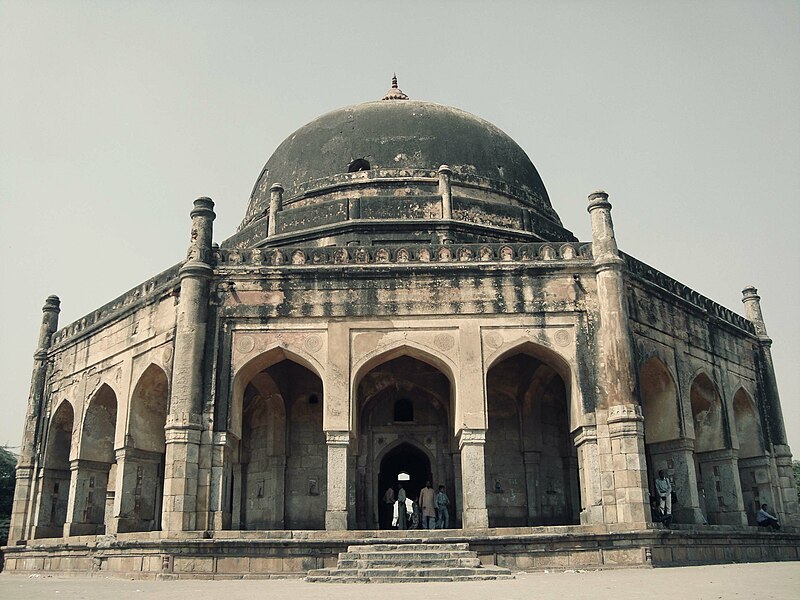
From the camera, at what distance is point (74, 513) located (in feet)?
52.0

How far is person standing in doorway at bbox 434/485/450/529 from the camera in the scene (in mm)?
13711

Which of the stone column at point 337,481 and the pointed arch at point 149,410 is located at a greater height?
the pointed arch at point 149,410

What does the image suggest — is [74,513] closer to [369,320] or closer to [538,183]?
[369,320]

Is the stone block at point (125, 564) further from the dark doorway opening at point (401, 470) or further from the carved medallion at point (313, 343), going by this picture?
the dark doorway opening at point (401, 470)

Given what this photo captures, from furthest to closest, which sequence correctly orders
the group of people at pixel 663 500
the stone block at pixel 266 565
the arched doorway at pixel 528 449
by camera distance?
the arched doorway at pixel 528 449, the group of people at pixel 663 500, the stone block at pixel 266 565

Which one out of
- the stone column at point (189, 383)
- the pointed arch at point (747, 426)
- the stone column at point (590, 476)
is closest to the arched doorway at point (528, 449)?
the stone column at point (590, 476)

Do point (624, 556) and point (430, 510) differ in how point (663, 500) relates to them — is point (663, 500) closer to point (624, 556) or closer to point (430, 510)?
point (624, 556)

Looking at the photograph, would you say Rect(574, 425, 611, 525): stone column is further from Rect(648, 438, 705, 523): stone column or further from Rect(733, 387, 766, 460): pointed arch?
Rect(733, 387, 766, 460): pointed arch

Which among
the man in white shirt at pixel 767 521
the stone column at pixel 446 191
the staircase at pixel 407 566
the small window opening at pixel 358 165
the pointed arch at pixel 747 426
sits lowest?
the staircase at pixel 407 566

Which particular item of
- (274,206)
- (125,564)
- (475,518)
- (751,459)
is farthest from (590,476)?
(274,206)

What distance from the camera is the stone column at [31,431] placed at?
17.5m

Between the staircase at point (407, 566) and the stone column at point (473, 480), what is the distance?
83 cm

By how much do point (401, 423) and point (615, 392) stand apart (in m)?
4.53

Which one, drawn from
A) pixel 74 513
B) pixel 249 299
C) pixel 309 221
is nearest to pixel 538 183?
pixel 309 221
